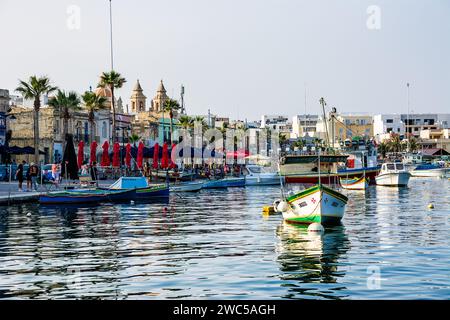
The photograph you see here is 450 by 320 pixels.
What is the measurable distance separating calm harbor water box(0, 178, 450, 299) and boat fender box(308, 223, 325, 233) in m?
0.24

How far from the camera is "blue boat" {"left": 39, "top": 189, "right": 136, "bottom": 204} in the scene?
4734 cm

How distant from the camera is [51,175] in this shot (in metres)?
64.2

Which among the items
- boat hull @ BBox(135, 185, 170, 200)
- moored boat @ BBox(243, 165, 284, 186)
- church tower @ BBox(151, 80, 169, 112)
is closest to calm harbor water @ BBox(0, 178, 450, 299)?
boat hull @ BBox(135, 185, 170, 200)

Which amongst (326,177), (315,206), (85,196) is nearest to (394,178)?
(326,177)

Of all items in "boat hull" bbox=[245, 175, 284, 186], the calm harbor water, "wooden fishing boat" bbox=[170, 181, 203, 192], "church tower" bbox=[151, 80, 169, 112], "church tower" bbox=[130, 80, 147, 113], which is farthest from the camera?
"church tower" bbox=[151, 80, 169, 112]

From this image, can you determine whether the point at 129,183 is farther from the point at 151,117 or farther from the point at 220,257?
the point at 151,117

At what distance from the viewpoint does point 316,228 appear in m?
30.6

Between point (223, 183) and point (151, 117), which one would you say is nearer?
point (223, 183)

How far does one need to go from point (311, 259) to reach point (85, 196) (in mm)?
28757

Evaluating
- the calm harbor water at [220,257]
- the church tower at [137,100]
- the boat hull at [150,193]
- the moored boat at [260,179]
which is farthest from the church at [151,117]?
the calm harbor water at [220,257]

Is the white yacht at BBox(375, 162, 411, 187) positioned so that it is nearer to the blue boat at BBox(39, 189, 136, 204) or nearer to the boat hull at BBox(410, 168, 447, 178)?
the blue boat at BBox(39, 189, 136, 204)

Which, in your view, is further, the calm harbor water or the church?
the church
